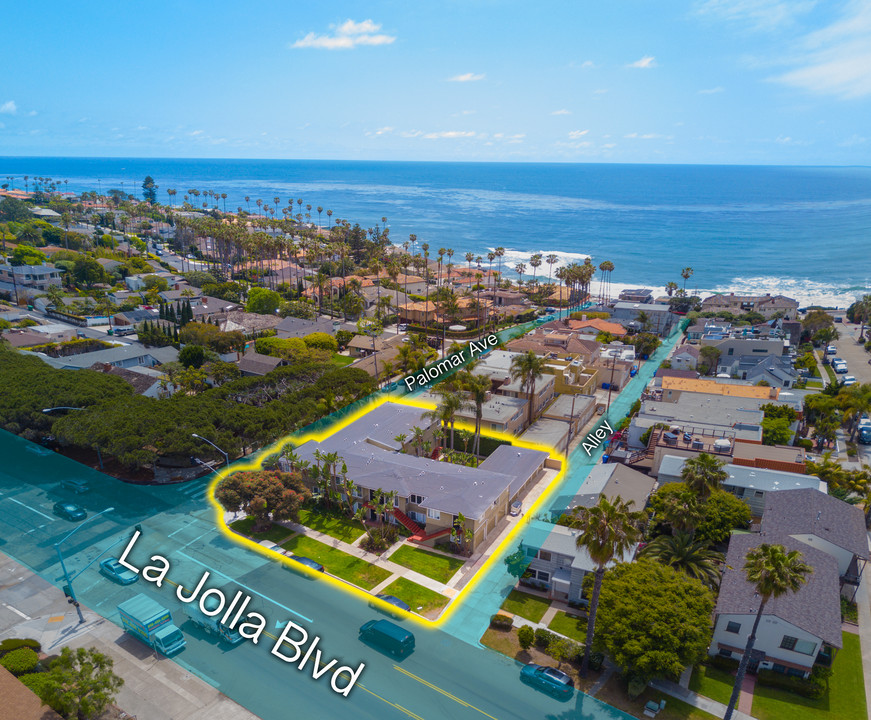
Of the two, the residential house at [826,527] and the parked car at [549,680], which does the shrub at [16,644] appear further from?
the residential house at [826,527]

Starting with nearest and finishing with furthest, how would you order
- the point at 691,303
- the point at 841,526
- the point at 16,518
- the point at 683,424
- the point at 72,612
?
1. the point at 72,612
2. the point at 841,526
3. the point at 16,518
4. the point at 683,424
5. the point at 691,303

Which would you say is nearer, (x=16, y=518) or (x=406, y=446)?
(x=16, y=518)

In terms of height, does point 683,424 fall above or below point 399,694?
above

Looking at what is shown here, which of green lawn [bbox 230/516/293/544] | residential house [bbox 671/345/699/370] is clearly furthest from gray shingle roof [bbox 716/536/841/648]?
residential house [bbox 671/345/699/370]

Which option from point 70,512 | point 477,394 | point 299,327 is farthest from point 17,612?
point 299,327

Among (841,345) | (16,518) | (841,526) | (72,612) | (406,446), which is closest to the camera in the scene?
(72,612)

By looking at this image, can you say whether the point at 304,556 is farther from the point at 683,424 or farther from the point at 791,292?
the point at 791,292

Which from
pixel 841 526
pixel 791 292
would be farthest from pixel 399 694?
pixel 791 292

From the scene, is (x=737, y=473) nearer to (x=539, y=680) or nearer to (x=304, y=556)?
(x=539, y=680)
